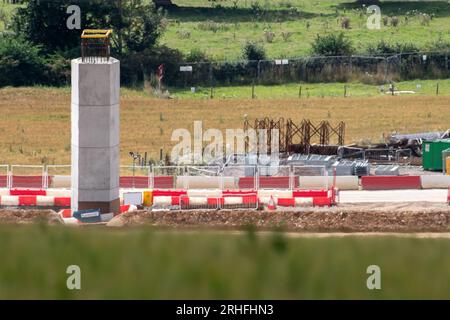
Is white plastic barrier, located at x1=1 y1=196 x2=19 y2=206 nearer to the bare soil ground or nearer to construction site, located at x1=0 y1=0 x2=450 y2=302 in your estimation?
construction site, located at x1=0 y1=0 x2=450 y2=302

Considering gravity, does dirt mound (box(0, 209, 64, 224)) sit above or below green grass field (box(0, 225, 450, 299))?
below

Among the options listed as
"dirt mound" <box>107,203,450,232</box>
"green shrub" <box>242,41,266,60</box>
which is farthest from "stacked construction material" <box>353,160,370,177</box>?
"green shrub" <box>242,41,266,60</box>

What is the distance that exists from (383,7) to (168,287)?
282 feet

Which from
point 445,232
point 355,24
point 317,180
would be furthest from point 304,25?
point 445,232

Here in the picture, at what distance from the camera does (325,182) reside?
48.8 metres

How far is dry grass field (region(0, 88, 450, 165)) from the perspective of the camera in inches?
2368

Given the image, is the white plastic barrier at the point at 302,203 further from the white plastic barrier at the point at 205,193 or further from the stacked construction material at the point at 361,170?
the stacked construction material at the point at 361,170

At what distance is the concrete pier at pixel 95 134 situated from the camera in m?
42.7

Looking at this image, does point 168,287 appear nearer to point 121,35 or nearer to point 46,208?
point 46,208

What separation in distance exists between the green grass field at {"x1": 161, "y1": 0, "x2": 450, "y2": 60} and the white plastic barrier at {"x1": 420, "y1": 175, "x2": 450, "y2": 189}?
31095 mm

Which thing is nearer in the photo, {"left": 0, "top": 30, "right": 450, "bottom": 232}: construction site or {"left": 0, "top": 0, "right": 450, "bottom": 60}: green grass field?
{"left": 0, "top": 30, "right": 450, "bottom": 232}: construction site

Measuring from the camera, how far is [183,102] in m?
71.4

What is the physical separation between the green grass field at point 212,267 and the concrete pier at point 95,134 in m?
20.7
